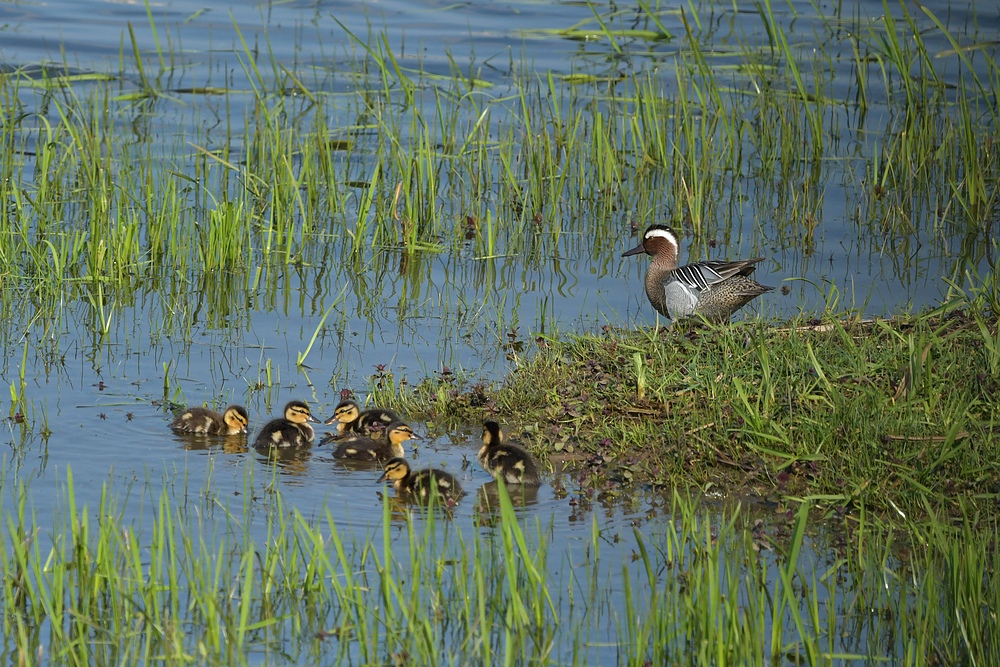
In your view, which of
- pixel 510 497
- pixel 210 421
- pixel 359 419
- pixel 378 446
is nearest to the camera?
pixel 510 497

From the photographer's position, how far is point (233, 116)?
1441 centimetres

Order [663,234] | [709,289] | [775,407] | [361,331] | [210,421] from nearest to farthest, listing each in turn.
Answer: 1. [775,407]
2. [210,421]
3. [709,289]
4. [361,331]
5. [663,234]

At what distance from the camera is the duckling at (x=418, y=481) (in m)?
6.31

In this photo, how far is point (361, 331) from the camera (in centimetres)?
914

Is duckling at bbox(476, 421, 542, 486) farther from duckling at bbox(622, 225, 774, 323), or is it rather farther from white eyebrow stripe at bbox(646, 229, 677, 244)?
white eyebrow stripe at bbox(646, 229, 677, 244)

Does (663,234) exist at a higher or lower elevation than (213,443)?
higher

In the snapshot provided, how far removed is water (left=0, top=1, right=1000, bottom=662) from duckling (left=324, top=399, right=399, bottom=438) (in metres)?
0.24

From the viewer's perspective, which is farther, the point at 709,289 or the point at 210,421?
the point at 709,289

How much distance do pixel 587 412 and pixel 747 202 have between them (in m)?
5.40

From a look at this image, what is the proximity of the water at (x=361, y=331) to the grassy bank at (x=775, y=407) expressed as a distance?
279 millimetres

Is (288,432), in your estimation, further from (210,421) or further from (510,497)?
(510,497)

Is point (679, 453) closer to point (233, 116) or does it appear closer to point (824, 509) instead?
point (824, 509)

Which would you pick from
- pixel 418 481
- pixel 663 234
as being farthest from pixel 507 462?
pixel 663 234

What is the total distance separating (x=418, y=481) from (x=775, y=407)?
66.1 inches
